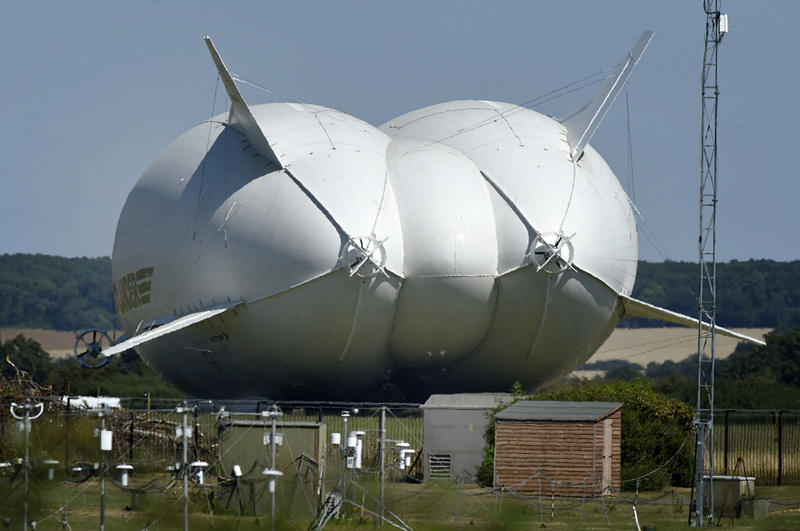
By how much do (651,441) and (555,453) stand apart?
13.6 feet

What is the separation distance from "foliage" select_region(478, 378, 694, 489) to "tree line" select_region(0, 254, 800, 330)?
80266 mm

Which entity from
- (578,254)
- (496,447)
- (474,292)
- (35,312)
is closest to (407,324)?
(474,292)

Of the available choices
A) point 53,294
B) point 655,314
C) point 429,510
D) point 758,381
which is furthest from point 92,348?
point 53,294

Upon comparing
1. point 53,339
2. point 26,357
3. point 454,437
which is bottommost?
point 454,437

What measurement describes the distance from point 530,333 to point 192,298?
10.7 m

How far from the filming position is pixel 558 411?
98.5ft

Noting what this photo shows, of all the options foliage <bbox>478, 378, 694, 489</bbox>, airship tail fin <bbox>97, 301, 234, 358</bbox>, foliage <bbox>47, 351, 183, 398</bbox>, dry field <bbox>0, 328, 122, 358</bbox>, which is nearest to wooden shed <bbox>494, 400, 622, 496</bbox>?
foliage <bbox>478, 378, 694, 489</bbox>

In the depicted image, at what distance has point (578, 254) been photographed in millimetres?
39406

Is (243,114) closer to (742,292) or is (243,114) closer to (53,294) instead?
(53,294)

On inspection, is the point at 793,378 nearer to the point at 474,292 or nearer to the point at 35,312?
the point at 474,292

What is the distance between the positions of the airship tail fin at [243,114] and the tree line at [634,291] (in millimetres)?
71428

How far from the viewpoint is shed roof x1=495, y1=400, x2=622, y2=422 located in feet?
95.5

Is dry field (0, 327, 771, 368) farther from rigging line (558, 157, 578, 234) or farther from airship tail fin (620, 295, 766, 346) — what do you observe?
rigging line (558, 157, 578, 234)

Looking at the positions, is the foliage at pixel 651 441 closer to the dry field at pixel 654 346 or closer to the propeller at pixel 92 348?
the propeller at pixel 92 348
